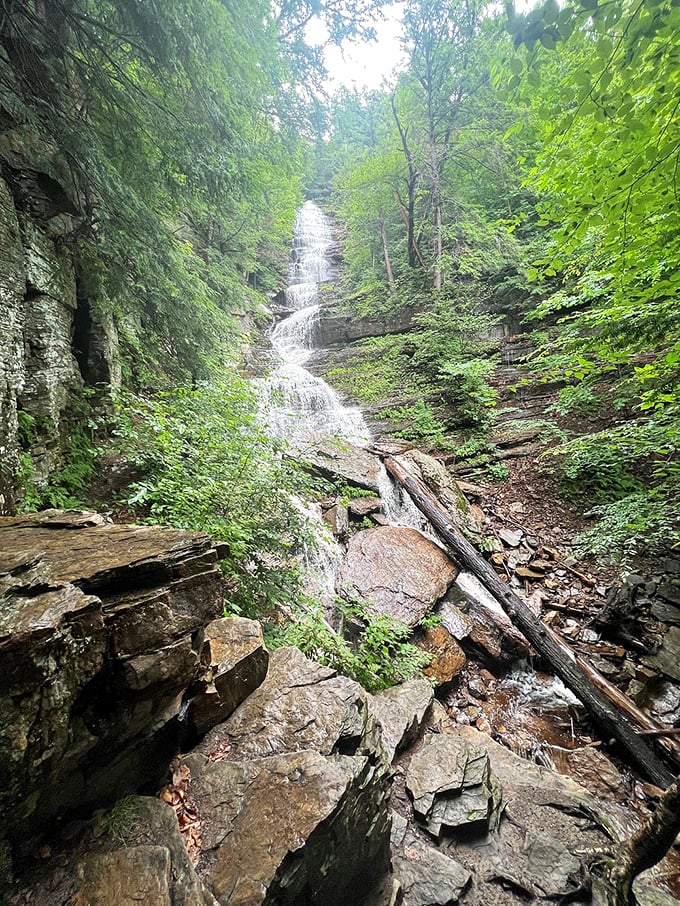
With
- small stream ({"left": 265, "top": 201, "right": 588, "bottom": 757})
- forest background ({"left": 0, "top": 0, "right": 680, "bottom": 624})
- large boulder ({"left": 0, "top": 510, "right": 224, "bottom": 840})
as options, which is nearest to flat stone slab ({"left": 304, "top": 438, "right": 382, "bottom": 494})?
small stream ({"left": 265, "top": 201, "right": 588, "bottom": 757})

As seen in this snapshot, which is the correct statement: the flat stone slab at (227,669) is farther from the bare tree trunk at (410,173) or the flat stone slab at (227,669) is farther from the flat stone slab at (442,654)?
the bare tree trunk at (410,173)

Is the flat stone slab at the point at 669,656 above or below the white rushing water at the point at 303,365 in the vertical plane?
below

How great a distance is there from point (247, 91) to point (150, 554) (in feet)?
23.9

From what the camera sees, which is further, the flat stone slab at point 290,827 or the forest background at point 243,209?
the forest background at point 243,209

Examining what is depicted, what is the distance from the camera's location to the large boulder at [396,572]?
5551mm

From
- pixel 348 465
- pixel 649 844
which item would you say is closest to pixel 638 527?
pixel 649 844

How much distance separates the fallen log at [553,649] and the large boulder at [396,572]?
395 mm

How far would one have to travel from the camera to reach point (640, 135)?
10.9 ft

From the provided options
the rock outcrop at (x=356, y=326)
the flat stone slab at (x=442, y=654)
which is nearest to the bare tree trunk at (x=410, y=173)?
the rock outcrop at (x=356, y=326)

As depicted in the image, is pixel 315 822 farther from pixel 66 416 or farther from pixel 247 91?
pixel 247 91

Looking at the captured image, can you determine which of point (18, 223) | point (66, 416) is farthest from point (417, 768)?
point (18, 223)

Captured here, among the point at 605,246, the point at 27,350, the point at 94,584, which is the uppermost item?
the point at 605,246

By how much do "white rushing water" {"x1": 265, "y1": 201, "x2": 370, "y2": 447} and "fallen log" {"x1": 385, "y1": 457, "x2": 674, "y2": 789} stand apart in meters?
2.31

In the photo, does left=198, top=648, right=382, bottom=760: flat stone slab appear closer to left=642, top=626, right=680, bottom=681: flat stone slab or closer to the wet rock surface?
the wet rock surface
